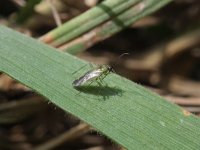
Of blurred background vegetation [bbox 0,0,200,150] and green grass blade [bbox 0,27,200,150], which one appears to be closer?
green grass blade [bbox 0,27,200,150]

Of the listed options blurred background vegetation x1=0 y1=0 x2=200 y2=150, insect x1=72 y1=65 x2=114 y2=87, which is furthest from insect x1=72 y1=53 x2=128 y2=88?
blurred background vegetation x1=0 y1=0 x2=200 y2=150

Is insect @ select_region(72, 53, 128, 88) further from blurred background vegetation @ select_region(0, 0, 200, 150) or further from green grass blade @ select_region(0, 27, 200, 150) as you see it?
blurred background vegetation @ select_region(0, 0, 200, 150)

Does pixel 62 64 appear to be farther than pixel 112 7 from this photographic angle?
No

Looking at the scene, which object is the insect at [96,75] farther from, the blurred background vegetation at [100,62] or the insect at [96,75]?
the blurred background vegetation at [100,62]

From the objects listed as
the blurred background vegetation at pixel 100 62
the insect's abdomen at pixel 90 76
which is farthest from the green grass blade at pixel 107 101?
the blurred background vegetation at pixel 100 62

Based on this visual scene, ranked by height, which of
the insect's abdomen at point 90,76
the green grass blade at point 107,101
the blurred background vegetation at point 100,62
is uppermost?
the blurred background vegetation at point 100,62

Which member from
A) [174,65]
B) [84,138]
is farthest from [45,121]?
[174,65]

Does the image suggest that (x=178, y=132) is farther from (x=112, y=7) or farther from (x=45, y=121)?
(x=45, y=121)
